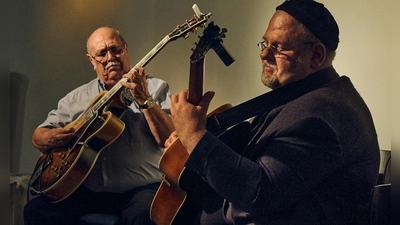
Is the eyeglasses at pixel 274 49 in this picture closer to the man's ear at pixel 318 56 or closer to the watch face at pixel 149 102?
the man's ear at pixel 318 56

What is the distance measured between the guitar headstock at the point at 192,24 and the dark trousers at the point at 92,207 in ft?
1.89

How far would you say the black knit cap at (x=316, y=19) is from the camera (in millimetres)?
1911

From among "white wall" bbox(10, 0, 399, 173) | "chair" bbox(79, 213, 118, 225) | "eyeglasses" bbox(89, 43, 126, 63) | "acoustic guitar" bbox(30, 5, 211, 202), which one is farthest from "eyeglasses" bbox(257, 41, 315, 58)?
"chair" bbox(79, 213, 118, 225)

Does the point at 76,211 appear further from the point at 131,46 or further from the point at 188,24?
the point at 188,24

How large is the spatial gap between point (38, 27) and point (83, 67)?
318 mm

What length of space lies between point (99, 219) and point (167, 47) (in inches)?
29.2

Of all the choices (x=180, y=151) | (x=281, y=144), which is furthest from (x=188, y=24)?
(x=281, y=144)

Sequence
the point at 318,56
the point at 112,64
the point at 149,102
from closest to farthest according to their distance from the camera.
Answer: the point at 318,56, the point at 149,102, the point at 112,64

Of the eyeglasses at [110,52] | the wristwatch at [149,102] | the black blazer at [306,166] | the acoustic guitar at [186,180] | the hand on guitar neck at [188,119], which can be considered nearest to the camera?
the black blazer at [306,166]

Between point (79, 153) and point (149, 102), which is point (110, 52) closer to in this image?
point (149, 102)

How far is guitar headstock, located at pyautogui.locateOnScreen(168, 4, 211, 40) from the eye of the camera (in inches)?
83.7

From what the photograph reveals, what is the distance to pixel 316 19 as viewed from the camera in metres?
1.92

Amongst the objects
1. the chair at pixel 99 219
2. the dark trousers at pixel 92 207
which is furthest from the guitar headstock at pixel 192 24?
the chair at pixel 99 219

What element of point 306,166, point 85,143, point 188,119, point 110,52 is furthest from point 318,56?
point 85,143
